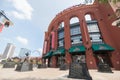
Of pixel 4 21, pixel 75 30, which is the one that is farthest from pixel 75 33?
pixel 4 21

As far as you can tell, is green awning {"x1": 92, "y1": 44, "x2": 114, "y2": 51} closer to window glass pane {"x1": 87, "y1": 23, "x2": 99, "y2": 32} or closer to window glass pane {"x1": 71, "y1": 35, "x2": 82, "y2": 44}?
window glass pane {"x1": 71, "y1": 35, "x2": 82, "y2": 44}

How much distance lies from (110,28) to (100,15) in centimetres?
446

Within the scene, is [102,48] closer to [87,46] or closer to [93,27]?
[87,46]

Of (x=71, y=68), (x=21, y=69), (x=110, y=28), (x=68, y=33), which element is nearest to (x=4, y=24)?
(x=21, y=69)

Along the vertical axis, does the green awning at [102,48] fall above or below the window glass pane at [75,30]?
below

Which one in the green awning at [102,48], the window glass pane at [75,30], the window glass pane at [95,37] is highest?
the window glass pane at [75,30]

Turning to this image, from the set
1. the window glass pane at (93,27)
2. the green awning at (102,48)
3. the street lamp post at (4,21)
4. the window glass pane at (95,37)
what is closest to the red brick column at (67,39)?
the window glass pane at (93,27)

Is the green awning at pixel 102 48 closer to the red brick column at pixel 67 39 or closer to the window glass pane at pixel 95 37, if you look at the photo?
the window glass pane at pixel 95 37

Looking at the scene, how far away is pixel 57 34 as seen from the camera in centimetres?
2731

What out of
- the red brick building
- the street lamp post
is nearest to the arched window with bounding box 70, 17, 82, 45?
the red brick building

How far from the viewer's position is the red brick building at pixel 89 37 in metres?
18.9

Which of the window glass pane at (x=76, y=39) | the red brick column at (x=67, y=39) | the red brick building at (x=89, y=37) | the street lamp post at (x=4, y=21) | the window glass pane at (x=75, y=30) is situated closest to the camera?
the street lamp post at (x=4, y=21)

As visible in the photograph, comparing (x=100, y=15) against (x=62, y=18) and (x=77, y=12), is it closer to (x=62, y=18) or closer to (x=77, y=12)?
(x=77, y=12)

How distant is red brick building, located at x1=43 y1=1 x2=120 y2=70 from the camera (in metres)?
18.9
